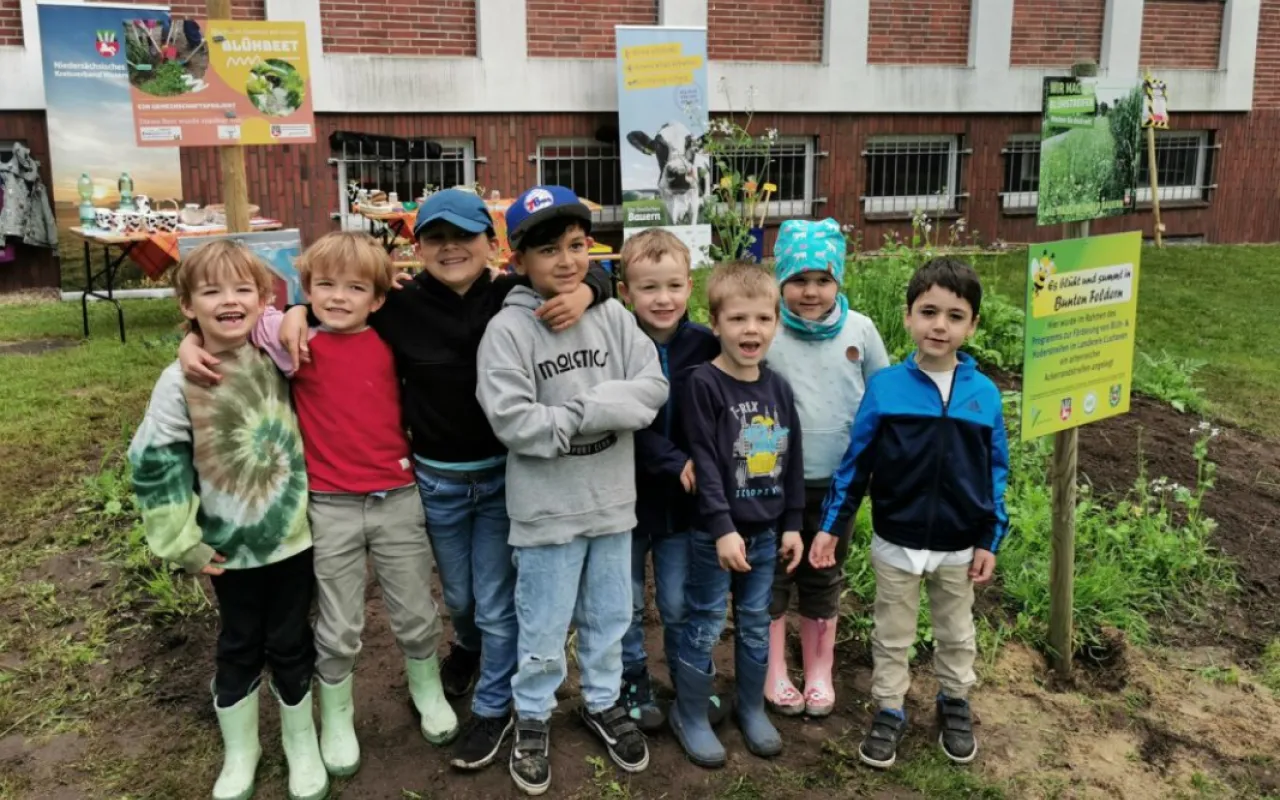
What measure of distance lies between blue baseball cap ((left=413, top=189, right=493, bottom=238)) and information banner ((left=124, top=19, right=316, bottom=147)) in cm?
341

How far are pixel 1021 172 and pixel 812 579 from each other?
41.8 feet

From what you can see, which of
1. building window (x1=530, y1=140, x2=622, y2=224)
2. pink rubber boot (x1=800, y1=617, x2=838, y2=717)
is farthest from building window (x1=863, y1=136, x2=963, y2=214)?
pink rubber boot (x1=800, y1=617, x2=838, y2=717)

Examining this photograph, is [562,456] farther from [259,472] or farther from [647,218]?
[647,218]

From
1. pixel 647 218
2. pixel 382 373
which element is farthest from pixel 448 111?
pixel 382 373

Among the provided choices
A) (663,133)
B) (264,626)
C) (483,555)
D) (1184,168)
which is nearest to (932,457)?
(483,555)

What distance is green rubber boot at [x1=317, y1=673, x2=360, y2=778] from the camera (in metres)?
2.78

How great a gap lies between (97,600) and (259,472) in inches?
63.8

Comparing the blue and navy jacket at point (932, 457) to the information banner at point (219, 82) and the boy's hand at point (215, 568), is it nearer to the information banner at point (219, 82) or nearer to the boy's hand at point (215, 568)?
the boy's hand at point (215, 568)

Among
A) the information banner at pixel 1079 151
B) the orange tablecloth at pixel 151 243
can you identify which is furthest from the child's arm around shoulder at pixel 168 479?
the orange tablecloth at pixel 151 243

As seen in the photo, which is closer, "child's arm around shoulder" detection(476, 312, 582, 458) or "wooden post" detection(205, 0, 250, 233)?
"child's arm around shoulder" detection(476, 312, 582, 458)

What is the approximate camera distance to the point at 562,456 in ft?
8.59

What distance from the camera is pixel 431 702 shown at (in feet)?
9.71

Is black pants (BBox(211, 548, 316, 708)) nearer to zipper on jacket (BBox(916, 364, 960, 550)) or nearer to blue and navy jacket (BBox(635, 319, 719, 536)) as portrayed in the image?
blue and navy jacket (BBox(635, 319, 719, 536))

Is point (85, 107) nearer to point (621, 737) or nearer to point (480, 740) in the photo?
point (480, 740)
